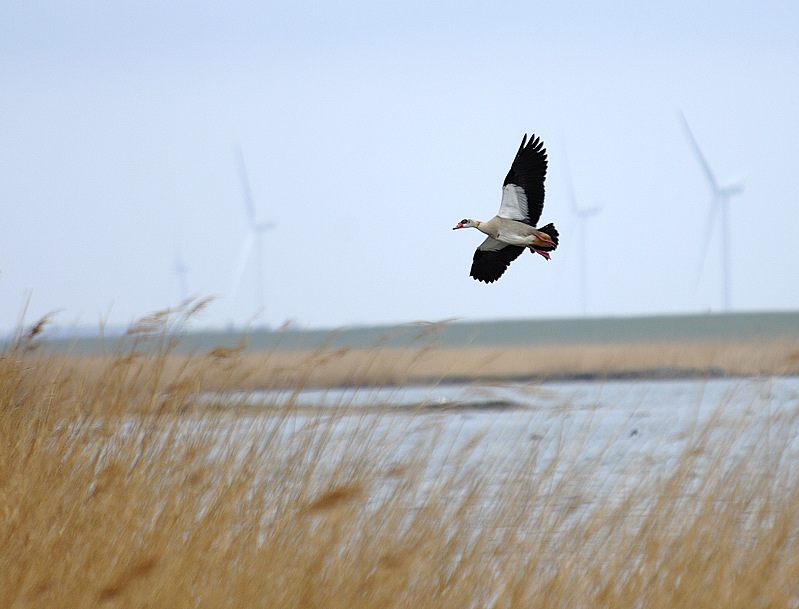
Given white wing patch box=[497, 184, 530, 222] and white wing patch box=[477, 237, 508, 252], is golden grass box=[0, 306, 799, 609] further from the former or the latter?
white wing patch box=[477, 237, 508, 252]

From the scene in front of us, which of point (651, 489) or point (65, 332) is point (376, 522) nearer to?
point (651, 489)

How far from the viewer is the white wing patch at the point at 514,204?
23.8 ft

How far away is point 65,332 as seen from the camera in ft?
19.2

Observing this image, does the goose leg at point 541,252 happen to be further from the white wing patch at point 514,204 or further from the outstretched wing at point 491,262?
the outstretched wing at point 491,262

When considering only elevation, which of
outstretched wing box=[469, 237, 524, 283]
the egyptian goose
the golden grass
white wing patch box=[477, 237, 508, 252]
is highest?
the egyptian goose

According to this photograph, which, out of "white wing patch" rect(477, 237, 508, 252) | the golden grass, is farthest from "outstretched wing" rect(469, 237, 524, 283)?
the golden grass

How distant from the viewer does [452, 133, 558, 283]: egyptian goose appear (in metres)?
7.10

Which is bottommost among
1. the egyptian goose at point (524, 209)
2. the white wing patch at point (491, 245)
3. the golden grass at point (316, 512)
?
the golden grass at point (316, 512)

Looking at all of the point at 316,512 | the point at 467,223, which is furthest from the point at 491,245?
the point at 316,512

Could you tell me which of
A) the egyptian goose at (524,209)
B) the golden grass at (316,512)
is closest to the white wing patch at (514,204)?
the egyptian goose at (524,209)

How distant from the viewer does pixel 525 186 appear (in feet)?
24.2

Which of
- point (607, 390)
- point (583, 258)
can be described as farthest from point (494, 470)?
point (583, 258)

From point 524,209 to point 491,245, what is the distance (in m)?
0.65

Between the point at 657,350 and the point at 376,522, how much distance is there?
117 feet
